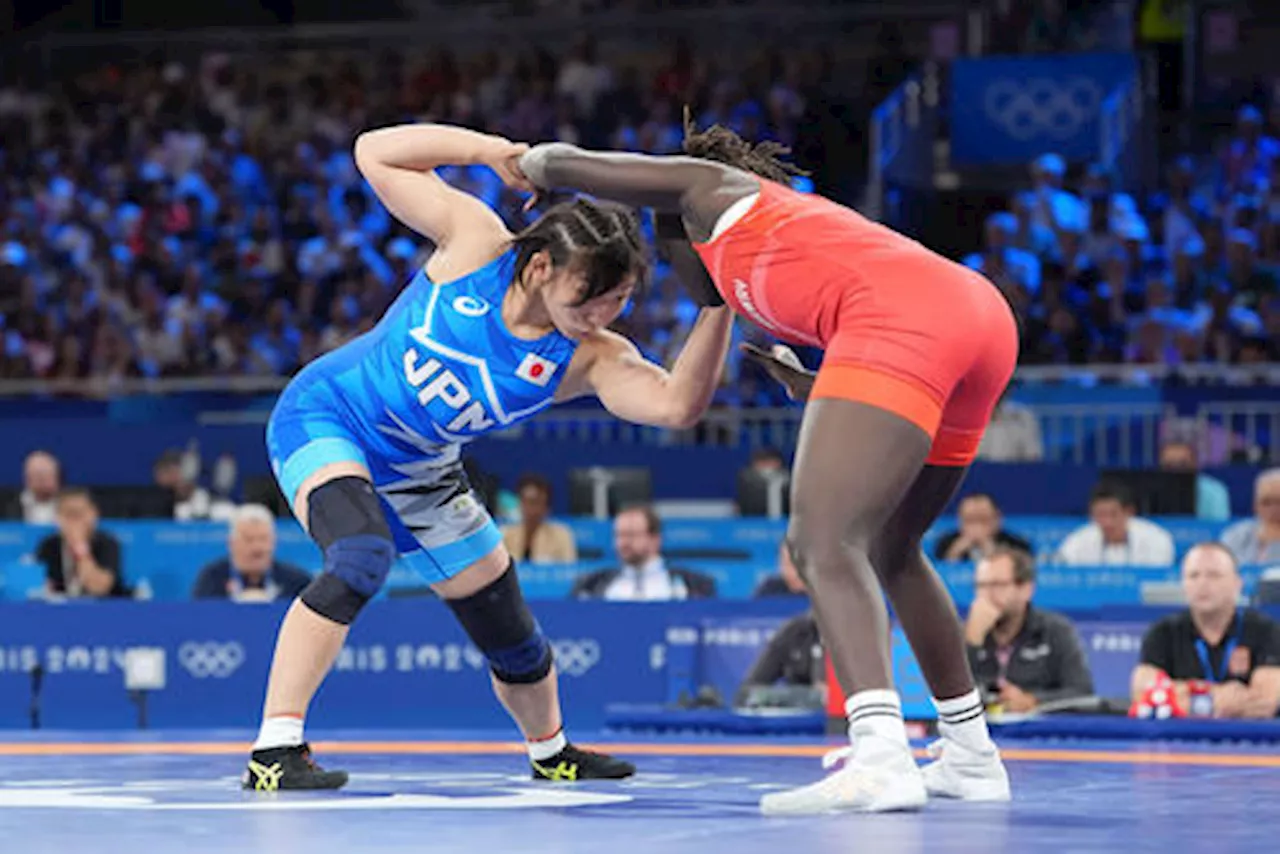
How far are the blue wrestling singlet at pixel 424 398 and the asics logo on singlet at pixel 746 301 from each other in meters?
0.70

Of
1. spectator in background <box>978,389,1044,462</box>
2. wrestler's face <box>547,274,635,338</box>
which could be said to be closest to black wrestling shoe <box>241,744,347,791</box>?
wrestler's face <box>547,274,635,338</box>

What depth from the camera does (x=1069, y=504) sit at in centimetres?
1245

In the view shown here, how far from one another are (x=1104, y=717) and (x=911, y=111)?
12160 millimetres

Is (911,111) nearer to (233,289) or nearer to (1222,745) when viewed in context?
(233,289)

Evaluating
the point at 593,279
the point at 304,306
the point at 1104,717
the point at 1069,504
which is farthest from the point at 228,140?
the point at 593,279

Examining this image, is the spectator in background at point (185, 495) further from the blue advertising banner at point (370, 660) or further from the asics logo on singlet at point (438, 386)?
the asics logo on singlet at point (438, 386)

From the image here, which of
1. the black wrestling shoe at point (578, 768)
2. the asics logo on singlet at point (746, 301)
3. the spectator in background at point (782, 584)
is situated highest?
the asics logo on singlet at point (746, 301)

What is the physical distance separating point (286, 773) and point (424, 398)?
0.86 metres

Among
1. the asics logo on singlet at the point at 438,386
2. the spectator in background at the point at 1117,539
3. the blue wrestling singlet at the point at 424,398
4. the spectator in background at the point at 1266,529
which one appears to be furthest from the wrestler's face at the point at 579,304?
the spectator in background at the point at 1117,539

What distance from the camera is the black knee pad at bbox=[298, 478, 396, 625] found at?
4820 mm

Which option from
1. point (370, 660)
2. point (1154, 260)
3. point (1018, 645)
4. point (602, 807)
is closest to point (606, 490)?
point (370, 660)

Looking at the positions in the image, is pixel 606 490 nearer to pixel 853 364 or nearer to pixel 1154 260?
pixel 1154 260

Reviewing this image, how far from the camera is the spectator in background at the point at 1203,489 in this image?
37.4 ft

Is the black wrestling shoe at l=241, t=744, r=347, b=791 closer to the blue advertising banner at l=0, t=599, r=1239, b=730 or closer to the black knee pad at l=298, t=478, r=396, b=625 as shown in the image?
the black knee pad at l=298, t=478, r=396, b=625
